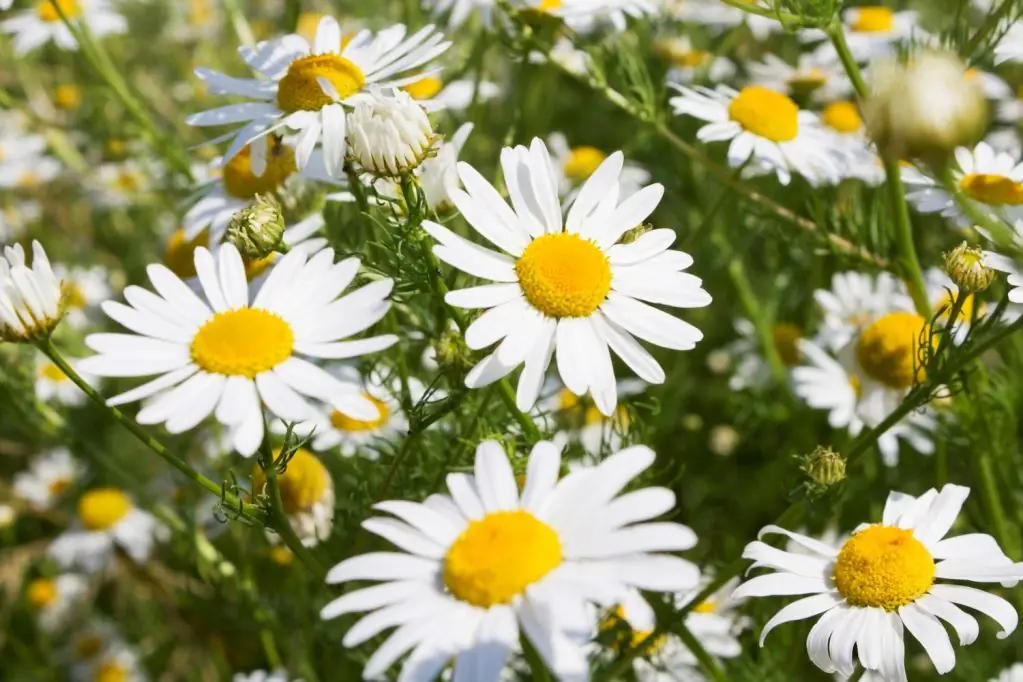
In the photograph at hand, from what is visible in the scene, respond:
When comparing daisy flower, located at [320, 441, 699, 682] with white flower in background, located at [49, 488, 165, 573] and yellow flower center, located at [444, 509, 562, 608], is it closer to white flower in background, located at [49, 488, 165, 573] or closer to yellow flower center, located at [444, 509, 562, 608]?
yellow flower center, located at [444, 509, 562, 608]

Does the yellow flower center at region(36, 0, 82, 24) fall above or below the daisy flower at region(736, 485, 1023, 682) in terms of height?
above

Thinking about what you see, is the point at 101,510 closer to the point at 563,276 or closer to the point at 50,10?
the point at 50,10

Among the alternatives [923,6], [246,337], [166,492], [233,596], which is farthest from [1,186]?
[923,6]

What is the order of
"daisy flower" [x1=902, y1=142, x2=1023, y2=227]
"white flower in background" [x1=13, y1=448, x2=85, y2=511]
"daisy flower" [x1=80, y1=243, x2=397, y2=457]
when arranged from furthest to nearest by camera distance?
"white flower in background" [x1=13, y1=448, x2=85, y2=511] < "daisy flower" [x1=902, y1=142, x2=1023, y2=227] < "daisy flower" [x1=80, y1=243, x2=397, y2=457]

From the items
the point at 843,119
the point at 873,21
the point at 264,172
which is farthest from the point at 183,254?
the point at 873,21

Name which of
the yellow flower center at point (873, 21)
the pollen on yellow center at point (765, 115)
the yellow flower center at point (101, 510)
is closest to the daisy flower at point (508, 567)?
the pollen on yellow center at point (765, 115)

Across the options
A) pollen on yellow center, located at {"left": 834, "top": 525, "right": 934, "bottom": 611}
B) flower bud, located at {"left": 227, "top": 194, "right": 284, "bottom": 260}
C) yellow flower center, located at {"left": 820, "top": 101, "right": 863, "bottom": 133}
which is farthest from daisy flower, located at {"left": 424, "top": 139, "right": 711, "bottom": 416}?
yellow flower center, located at {"left": 820, "top": 101, "right": 863, "bottom": 133}

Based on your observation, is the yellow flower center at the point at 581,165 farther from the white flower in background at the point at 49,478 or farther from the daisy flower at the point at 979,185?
the white flower in background at the point at 49,478

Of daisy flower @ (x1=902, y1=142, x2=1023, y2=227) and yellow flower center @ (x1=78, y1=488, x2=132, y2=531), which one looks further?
yellow flower center @ (x1=78, y1=488, x2=132, y2=531)

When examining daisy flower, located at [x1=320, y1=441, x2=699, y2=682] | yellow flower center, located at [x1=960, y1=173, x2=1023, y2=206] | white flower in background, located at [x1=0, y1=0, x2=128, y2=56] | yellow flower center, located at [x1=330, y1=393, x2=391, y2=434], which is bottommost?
daisy flower, located at [x1=320, y1=441, x2=699, y2=682]
